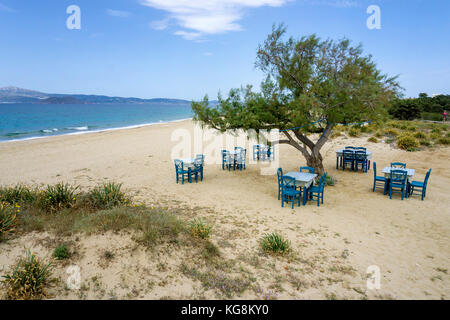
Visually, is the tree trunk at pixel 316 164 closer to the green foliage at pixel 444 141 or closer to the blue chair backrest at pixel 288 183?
the blue chair backrest at pixel 288 183

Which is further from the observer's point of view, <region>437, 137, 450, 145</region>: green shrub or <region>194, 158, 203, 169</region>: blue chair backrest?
<region>437, 137, 450, 145</region>: green shrub

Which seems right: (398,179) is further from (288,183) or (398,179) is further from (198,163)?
(198,163)

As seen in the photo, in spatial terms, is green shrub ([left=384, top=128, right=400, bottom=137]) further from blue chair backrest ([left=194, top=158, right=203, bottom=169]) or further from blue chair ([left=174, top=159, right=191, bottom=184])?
blue chair ([left=174, top=159, right=191, bottom=184])

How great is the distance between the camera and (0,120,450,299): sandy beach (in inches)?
163

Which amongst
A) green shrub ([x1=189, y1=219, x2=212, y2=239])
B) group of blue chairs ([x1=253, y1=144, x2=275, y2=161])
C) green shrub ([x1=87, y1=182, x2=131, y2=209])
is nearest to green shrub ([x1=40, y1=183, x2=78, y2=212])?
green shrub ([x1=87, y1=182, x2=131, y2=209])

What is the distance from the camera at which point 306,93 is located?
30.2 feet

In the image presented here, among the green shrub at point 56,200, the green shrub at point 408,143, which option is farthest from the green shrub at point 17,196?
the green shrub at point 408,143

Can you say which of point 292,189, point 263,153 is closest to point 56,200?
point 292,189

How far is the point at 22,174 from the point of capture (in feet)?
40.0

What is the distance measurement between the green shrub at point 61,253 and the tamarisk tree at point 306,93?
678 centimetres

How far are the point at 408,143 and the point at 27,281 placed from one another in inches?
779

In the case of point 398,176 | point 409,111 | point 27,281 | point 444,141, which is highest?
point 409,111

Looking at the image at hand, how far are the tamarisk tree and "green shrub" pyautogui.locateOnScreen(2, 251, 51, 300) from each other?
7.31 metres
